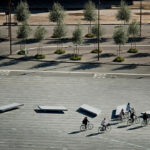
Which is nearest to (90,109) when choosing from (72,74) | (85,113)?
(85,113)

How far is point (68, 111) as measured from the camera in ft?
153

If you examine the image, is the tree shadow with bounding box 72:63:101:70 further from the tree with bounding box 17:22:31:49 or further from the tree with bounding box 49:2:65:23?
the tree with bounding box 49:2:65:23

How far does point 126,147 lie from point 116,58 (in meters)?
25.6

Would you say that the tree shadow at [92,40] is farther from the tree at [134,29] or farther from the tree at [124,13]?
the tree at [124,13]

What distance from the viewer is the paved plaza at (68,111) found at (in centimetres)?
4003

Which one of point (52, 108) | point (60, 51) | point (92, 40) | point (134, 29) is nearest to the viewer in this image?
point (52, 108)

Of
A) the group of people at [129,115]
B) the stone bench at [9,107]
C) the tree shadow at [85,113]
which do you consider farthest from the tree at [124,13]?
the stone bench at [9,107]

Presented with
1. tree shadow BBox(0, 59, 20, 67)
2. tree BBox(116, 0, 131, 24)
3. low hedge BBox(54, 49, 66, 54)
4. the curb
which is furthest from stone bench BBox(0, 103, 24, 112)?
tree BBox(116, 0, 131, 24)

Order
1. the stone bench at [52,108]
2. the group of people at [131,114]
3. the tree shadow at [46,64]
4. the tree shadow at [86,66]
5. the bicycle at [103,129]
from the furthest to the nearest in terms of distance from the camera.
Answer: the tree shadow at [46,64] < the tree shadow at [86,66] < the stone bench at [52,108] < the group of people at [131,114] < the bicycle at [103,129]

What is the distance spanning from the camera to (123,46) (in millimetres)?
70438

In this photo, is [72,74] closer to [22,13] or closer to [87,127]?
[87,127]

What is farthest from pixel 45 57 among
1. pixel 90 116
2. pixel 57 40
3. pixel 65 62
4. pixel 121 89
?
pixel 90 116

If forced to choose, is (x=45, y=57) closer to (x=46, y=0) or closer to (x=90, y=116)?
(x=90, y=116)

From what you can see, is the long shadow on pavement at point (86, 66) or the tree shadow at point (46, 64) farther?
the tree shadow at point (46, 64)
